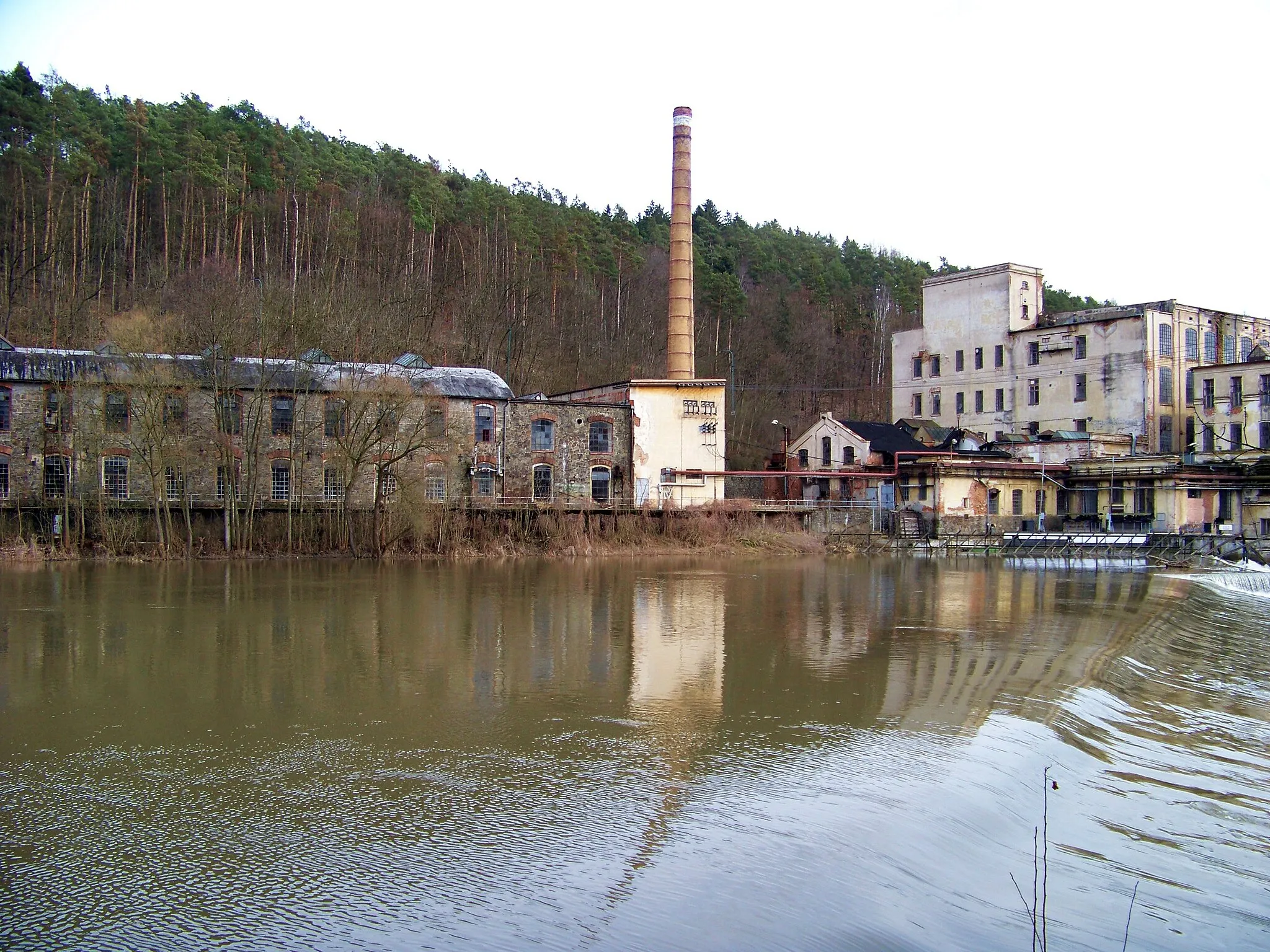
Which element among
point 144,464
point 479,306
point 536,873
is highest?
point 479,306

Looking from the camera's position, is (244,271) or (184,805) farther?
(244,271)

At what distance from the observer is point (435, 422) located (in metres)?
36.9

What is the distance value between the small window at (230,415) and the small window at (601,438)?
13.6 meters

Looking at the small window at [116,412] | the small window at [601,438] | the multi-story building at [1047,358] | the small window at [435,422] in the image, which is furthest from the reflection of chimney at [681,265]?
the small window at [116,412]

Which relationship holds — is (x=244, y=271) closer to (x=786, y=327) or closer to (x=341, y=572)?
(x=341, y=572)

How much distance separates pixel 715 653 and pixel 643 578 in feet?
42.2

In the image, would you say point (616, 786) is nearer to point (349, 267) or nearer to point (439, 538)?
point (439, 538)

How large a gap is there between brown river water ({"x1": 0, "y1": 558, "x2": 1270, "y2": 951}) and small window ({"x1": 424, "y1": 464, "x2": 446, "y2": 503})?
17927mm

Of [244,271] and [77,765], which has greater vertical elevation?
[244,271]

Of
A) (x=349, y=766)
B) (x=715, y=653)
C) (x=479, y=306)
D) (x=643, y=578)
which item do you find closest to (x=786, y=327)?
(x=479, y=306)

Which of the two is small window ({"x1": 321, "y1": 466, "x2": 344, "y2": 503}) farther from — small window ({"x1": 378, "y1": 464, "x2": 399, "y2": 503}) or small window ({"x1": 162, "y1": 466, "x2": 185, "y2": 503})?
small window ({"x1": 162, "y1": 466, "x2": 185, "y2": 503})

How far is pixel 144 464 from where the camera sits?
3244 cm

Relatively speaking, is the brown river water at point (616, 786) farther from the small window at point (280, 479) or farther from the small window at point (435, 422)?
the small window at point (280, 479)

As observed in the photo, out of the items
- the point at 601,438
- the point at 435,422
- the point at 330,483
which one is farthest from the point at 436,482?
the point at 601,438
